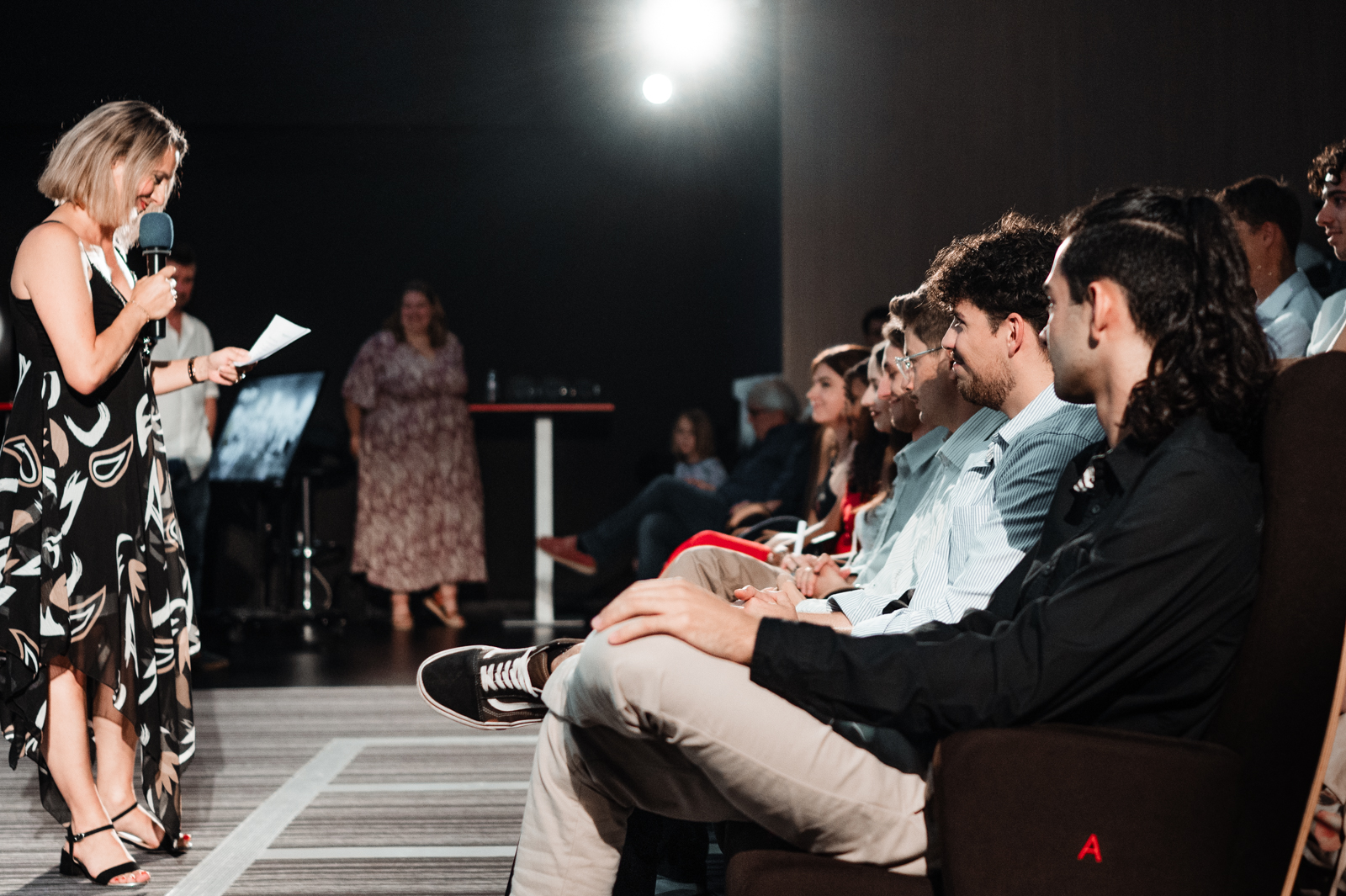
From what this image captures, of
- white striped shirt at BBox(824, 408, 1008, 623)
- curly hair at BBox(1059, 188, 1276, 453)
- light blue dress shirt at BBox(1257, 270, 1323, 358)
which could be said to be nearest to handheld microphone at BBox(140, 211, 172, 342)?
white striped shirt at BBox(824, 408, 1008, 623)

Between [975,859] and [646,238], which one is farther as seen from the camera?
[646,238]

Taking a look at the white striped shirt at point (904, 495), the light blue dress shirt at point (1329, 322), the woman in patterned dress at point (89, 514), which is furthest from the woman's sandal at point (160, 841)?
the light blue dress shirt at point (1329, 322)

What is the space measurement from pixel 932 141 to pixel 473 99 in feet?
9.29

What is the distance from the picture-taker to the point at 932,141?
4.99m

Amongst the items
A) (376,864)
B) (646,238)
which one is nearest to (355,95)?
(646,238)

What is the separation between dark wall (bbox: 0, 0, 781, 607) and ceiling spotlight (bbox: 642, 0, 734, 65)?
0.15m

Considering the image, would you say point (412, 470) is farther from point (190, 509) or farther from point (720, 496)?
point (720, 496)

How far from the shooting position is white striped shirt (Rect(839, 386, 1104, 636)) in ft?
5.00

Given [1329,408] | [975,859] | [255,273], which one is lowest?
[975,859]

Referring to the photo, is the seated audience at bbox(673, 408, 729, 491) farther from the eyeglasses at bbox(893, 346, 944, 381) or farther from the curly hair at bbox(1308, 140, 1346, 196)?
the curly hair at bbox(1308, 140, 1346, 196)

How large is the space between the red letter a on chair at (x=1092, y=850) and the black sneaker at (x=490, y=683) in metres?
0.80

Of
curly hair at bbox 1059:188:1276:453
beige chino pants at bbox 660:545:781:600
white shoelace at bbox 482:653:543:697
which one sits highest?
curly hair at bbox 1059:188:1276:453

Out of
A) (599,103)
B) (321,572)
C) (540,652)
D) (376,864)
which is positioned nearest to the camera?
(540,652)

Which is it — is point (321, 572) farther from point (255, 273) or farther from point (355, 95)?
point (355, 95)
